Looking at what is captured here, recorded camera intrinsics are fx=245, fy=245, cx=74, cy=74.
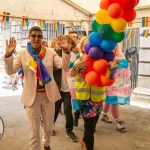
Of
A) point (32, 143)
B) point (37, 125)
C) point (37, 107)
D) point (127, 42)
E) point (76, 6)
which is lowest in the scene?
point (32, 143)

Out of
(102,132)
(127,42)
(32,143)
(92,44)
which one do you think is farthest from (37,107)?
(127,42)

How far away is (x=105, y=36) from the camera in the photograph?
2488 millimetres

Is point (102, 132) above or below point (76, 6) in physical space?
below

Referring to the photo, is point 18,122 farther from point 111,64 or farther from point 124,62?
point 111,64

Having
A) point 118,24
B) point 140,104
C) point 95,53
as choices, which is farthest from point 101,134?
point 140,104

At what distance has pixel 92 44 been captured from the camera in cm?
258

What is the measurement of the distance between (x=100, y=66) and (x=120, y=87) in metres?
1.65

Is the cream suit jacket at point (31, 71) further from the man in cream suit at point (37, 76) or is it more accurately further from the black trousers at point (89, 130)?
the black trousers at point (89, 130)

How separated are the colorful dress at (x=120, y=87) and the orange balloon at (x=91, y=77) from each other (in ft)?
4.76

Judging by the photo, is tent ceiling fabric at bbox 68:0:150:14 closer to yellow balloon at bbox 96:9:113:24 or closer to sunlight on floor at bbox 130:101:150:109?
sunlight on floor at bbox 130:101:150:109

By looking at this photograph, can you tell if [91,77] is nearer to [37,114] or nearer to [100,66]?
[100,66]

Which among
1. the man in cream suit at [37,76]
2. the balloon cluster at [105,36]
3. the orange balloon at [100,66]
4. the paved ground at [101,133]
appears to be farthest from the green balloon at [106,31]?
the paved ground at [101,133]

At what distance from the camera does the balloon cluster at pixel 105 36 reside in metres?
2.47

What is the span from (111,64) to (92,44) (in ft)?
0.97
